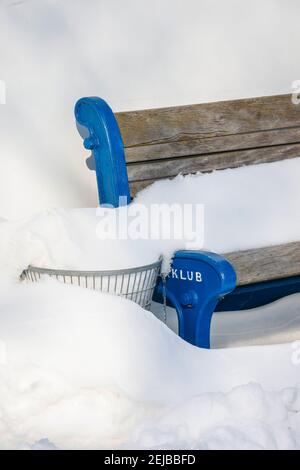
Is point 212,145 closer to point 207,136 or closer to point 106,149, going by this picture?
point 207,136

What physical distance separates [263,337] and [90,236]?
105cm

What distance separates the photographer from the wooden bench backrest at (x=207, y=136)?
3494mm

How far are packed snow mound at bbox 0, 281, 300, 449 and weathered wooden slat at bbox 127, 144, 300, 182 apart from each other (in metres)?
0.78

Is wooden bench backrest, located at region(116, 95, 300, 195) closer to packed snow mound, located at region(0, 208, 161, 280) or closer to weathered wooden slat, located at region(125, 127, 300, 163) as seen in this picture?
weathered wooden slat, located at region(125, 127, 300, 163)

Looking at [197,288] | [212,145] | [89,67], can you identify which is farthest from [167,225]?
[89,67]

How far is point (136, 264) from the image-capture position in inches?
120

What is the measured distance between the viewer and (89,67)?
3.54m

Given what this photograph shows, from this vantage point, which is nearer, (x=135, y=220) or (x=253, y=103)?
(x=135, y=220)

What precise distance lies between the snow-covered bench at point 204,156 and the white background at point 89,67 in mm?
131

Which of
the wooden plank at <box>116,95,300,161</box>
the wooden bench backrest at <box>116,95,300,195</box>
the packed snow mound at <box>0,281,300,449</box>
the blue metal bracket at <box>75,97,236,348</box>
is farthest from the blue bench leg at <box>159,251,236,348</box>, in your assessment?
the wooden plank at <box>116,95,300,161</box>

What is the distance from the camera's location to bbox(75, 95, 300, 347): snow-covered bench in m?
3.18

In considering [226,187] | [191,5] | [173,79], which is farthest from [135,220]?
[191,5]

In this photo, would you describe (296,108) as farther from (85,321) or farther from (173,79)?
(85,321)

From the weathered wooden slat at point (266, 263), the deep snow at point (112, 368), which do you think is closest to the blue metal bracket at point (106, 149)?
the deep snow at point (112, 368)
